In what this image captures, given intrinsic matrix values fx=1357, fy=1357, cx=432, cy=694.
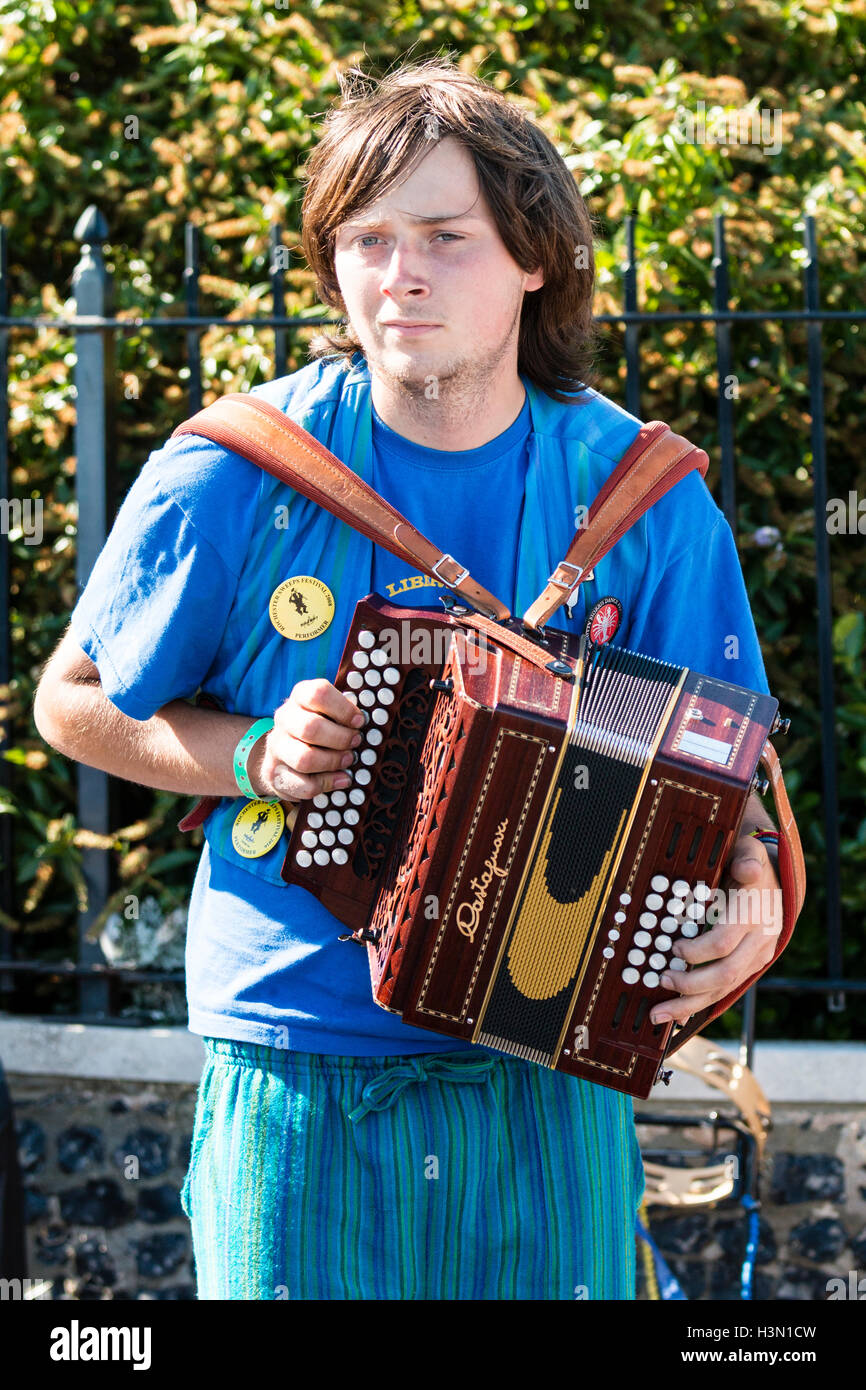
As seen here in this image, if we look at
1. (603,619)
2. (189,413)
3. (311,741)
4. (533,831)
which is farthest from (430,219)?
(189,413)

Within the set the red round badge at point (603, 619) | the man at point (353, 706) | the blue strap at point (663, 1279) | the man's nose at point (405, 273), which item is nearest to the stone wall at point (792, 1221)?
the blue strap at point (663, 1279)

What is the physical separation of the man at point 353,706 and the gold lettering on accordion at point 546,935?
0.15m

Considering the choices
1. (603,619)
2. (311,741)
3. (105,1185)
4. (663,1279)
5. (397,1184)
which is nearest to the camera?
(311,741)

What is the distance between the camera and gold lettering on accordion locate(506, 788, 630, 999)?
177 cm

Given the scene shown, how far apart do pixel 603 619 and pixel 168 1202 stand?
7.80 ft

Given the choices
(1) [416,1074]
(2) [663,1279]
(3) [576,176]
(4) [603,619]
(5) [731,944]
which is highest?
(3) [576,176]

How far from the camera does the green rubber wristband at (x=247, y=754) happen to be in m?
1.83

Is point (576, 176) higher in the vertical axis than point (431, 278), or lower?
higher

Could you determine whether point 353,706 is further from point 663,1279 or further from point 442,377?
point 663,1279

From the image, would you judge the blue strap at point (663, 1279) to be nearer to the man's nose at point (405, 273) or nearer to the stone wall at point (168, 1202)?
the stone wall at point (168, 1202)

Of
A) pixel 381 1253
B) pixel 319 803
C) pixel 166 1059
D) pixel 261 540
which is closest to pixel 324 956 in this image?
pixel 319 803

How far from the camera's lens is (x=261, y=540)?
73.9 inches

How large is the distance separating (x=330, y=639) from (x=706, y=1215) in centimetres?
232

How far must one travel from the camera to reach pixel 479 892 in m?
1.76
